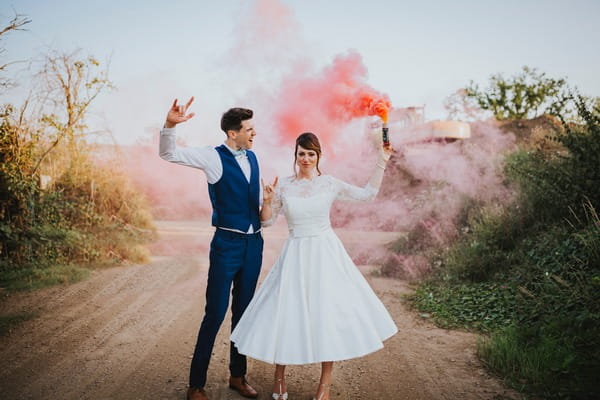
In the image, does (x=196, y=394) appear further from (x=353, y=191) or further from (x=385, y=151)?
(x=385, y=151)

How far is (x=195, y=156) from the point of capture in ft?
11.5

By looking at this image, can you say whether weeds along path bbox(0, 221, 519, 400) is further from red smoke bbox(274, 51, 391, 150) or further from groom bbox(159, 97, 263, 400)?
red smoke bbox(274, 51, 391, 150)

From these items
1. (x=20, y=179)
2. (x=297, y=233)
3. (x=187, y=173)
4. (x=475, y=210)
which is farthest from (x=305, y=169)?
(x=187, y=173)

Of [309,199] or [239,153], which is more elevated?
[239,153]

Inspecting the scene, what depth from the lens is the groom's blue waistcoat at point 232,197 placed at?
11.7ft

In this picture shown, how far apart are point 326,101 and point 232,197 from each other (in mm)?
4588

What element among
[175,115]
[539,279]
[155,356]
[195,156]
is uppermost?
[175,115]

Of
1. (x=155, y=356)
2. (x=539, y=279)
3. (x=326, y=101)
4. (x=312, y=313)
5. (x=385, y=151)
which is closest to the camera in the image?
(x=312, y=313)

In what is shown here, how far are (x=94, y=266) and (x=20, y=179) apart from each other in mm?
2080

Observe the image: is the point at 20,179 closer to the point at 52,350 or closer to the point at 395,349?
the point at 52,350

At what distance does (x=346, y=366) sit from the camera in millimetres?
4379

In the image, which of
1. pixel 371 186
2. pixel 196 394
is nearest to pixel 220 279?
pixel 196 394

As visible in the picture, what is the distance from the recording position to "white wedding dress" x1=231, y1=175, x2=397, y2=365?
10.5 feet

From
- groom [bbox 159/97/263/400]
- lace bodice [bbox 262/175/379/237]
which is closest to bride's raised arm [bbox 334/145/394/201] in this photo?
lace bodice [bbox 262/175/379/237]
